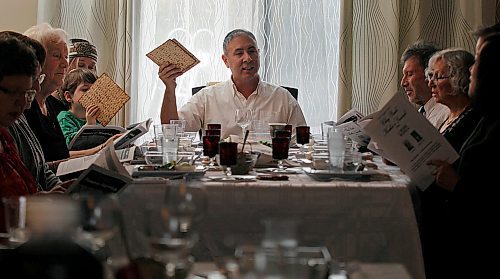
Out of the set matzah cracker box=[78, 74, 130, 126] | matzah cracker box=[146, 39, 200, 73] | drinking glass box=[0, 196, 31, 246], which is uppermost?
matzah cracker box=[146, 39, 200, 73]

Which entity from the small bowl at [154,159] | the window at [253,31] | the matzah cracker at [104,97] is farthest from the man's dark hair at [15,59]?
the window at [253,31]

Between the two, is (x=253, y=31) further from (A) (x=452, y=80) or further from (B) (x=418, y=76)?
(A) (x=452, y=80)

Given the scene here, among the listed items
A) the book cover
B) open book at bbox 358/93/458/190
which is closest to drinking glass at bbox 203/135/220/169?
open book at bbox 358/93/458/190

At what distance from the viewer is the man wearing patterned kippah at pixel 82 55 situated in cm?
439

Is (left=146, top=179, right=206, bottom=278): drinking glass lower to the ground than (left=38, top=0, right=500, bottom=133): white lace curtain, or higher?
lower

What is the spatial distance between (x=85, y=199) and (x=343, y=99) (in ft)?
13.3

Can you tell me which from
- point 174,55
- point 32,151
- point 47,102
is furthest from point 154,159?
point 174,55

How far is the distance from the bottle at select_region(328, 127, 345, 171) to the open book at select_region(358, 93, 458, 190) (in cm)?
17

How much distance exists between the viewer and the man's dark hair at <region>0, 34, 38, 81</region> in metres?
2.11

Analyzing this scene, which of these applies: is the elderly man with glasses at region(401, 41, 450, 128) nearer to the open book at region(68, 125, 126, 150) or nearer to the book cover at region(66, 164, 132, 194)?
the open book at region(68, 125, 126, 150)

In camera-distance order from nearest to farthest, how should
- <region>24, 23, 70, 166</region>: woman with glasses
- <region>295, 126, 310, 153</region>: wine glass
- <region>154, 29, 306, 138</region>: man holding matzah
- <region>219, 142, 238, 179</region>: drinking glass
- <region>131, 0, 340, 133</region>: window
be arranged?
1. <region>219, 142, 238, 179</region>: drinking glass
2. <region>24, 23, 70, 166</region>: woman with glasses
3. <region>295, 126, 310, 153</region>: wine glass
4. <region>154, 29, 306, 138</region>: man holding matzah
5. <region>131, 0, 340, 133</region>: window

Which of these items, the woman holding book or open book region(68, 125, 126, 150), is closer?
the woman holding book

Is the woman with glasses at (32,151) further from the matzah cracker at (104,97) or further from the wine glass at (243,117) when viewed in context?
the wine glass at (243,117)

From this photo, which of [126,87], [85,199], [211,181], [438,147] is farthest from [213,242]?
[126,87]
